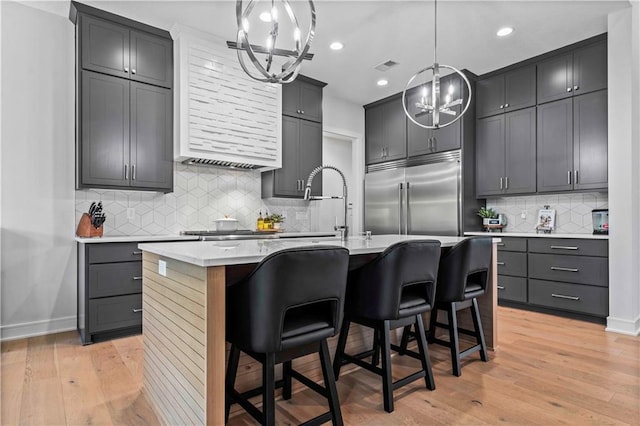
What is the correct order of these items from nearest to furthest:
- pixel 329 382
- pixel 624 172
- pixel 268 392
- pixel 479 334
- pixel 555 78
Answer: pixel 268 392
pixel 329 382
pixel 479 334
pixel 624 172
pixel 555 78

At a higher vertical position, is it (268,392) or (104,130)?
(104,130)

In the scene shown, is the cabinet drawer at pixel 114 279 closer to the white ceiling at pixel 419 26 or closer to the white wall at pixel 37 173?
the white wall at pixel 37 173

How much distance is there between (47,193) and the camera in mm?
3287

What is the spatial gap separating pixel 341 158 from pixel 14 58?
4.46m

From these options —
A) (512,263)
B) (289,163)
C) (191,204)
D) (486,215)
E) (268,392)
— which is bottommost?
(268,392)

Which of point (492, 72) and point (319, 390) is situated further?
point (492, 72)

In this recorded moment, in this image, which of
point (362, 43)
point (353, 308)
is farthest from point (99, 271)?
point (362, 43)

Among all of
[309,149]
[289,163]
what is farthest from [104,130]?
[309,149]

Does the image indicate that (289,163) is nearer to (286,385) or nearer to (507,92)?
(507,92)

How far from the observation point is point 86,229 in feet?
10.8

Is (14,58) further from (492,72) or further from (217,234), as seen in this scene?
(492,72)

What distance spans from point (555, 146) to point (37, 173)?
514cm

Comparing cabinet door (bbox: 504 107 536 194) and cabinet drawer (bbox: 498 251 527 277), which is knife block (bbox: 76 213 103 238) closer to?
cabinet drawer (bbox: 498 251 527 277)

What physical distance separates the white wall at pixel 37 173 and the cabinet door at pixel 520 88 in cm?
468
